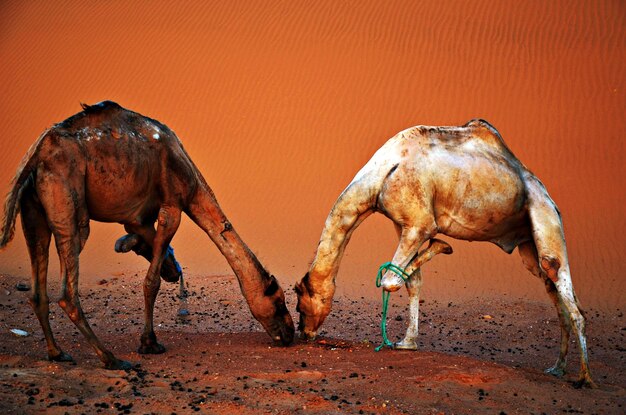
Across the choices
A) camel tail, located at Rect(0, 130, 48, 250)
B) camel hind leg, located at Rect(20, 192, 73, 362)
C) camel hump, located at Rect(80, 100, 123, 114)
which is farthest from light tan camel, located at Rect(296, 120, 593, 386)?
camel tail, located at Rect(0, 130, 48, 250)

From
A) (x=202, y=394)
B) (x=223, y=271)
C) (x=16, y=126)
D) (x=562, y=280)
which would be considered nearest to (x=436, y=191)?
(x=562, y=280)

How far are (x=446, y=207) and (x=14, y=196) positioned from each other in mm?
4718

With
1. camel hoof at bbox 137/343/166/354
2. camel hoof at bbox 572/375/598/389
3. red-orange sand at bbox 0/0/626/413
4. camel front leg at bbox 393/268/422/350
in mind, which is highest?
red-orange sand at bbox 0/0/626/413

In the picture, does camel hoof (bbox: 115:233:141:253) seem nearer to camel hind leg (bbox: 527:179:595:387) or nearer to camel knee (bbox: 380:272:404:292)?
camel knee (bbox: 380:272:404:292)

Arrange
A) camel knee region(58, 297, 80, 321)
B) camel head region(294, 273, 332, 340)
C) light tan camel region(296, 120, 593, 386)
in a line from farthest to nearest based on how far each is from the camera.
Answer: camel head region(294, 273, 332, 340)
light tan camel region(296, 120, 593, 386)
camel knee region(58, 297, 80, 321)

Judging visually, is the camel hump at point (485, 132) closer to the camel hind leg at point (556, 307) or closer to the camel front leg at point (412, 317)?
the camel hind leg at point (556, 307)

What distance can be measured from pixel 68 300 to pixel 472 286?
9194mm

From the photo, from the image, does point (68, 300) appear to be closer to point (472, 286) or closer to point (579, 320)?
point (579, 320)

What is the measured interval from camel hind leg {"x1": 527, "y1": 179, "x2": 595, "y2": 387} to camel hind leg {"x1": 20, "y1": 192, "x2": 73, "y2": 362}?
5.25m

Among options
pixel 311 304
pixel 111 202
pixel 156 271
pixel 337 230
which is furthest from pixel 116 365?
pixel 337 230

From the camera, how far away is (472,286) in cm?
1461

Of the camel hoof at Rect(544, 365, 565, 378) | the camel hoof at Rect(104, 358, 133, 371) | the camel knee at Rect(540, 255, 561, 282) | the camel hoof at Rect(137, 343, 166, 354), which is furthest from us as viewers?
the camel hoof at Rect(544, 365, 565, 378)

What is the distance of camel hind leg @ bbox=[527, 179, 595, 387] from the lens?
799 cm

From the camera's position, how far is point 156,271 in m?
8.69
